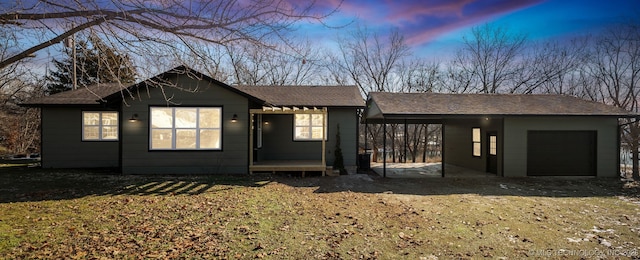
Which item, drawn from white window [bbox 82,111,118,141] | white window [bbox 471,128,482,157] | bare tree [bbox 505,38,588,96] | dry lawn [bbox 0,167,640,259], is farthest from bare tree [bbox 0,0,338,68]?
bare tree [bbox 505,38,588,96]

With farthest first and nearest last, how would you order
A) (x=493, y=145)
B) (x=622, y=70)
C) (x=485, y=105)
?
(x=622, y=70)
(x=493, y=145)
(x=485, y=105)

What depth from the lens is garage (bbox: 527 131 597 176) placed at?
11398mm

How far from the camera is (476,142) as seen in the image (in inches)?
534

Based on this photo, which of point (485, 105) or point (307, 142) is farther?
point (307, 142)

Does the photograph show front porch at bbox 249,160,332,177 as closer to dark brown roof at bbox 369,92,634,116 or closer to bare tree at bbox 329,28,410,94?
dark brown roof at bbox 369,92,634,116

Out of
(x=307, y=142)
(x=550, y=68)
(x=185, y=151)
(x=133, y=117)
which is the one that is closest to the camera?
(x=133, y=117)

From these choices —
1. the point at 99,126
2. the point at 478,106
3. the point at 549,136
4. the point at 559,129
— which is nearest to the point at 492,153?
the point at 549,136

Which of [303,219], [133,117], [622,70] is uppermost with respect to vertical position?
[622,70]

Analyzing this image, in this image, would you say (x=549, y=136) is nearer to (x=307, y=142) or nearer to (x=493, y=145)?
(x=493, y=145)

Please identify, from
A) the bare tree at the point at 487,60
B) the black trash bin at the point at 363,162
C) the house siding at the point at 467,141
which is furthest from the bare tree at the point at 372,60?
the black trash bin at the point at 363,162

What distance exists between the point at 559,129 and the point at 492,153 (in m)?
2.29

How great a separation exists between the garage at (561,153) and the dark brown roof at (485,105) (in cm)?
83

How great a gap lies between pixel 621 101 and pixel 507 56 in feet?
26.3

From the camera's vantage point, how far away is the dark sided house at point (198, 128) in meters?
10.0
